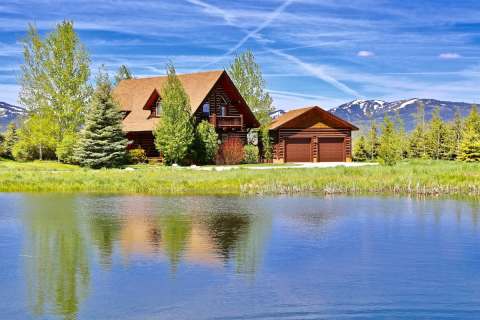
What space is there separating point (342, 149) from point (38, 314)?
50874mm

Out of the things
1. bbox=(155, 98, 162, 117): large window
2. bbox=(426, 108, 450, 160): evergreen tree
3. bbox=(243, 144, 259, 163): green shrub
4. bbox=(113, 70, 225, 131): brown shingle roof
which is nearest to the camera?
bbox=(113, 70, 225, 131): brown shingle roof

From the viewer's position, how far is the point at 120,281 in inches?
552

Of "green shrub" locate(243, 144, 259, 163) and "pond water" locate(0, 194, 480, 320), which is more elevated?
"green shrub" locate(243, 144, 259, 163)

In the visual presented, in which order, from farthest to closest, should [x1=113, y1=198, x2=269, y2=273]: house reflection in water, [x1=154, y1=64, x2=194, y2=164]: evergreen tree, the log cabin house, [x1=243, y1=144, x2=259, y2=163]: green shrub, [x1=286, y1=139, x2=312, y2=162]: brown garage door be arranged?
1. [x1=286, y1=139, x2=312, y2=162]: brown garage door
2. [x1=243, y1=144, x2=259, y2=163]: green shrub
3. the log cabin house
4. [x1=154, y1=64, x2=194, y2=164]: evergreen tree
5. [x1=113, y1=198, x2=269, y2=273]: house reflection in water

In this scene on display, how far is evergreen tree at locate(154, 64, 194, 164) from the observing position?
169 feet

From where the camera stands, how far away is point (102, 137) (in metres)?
49.6

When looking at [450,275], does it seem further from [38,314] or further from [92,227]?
[92,227]

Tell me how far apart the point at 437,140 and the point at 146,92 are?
29.0 meters

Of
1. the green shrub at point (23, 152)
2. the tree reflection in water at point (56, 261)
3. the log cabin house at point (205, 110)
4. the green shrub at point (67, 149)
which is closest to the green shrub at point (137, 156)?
the log cabin house at point (205, 110)

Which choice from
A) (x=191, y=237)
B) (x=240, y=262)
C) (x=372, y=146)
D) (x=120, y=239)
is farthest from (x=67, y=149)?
(x=240, y=262)

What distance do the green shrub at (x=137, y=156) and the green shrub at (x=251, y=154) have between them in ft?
26.6

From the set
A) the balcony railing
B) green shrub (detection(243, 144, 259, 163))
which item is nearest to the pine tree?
green shrub (detection(243, 144, 259, 163))

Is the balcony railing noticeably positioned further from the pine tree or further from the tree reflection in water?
the tree reflection in water

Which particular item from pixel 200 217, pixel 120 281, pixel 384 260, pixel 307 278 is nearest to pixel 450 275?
pixel 384 260
